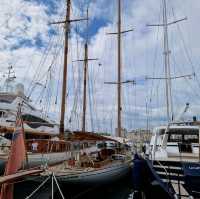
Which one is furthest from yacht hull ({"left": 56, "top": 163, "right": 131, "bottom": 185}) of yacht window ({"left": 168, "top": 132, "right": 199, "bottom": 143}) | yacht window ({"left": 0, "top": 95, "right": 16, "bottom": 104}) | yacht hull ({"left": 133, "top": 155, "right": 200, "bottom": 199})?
yacht window ({"left": 0, "top": 95, "right": 16, "bottom": 104})

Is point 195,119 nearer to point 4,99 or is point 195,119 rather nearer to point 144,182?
point 144,182

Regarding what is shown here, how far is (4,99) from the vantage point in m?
27.0

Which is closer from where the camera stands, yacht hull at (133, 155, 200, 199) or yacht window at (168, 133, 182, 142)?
yacht hull at (133, 155, 200, 199)

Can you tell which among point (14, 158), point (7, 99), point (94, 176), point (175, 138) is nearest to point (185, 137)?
point (175, 138)

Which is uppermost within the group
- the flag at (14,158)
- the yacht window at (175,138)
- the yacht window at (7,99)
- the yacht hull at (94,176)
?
the yacht window at (7,99)

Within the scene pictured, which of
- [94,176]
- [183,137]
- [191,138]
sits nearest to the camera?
[94,176]

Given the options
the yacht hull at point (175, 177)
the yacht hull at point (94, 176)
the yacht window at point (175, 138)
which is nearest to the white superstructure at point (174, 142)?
the yacht window at point (175, 138)

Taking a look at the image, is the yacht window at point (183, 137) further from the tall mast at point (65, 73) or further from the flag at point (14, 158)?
the flag at point (14, 158)

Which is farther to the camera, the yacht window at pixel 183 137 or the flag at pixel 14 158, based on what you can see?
the yacht window at pixel 183 137

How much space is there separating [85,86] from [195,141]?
18539mm

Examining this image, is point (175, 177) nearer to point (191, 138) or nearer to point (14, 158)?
point (191, 138)

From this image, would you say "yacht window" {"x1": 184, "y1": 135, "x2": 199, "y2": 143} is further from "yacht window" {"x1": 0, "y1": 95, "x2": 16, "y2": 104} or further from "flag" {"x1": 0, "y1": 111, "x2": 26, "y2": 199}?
"yacht window" {"x1": 0, "y1": 95, "x2": 16, "y2": 104}

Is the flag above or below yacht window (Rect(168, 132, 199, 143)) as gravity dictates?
below

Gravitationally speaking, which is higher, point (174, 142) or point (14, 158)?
point (174, 142)
